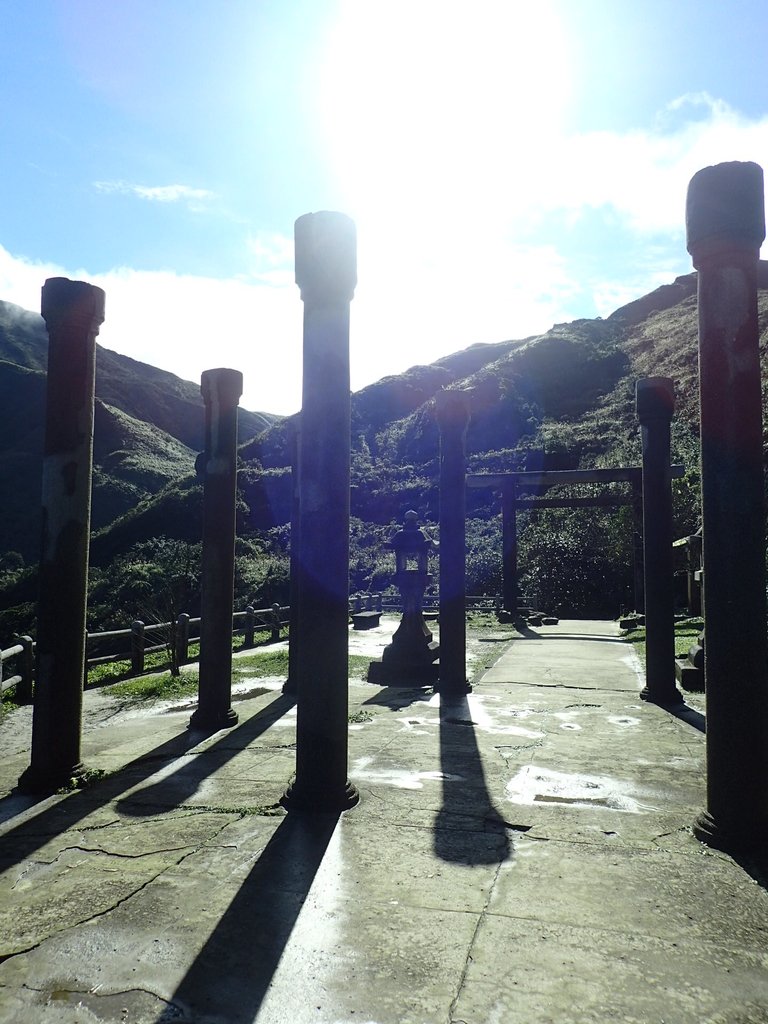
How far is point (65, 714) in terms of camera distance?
4594 mm

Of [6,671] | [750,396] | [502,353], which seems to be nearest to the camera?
[750,396]

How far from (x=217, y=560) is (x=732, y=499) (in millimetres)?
4333

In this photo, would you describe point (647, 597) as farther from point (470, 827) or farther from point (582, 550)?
point (582, 550)

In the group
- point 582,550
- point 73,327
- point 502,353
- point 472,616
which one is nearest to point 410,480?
point 582,550

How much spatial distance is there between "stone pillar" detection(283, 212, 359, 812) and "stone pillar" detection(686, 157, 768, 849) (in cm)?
194

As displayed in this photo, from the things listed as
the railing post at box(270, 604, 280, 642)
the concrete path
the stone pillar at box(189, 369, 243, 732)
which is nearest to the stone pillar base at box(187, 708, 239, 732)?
the stone pillar at box(189, 369, 243, 732)

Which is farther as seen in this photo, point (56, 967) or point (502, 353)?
point (502, 353)

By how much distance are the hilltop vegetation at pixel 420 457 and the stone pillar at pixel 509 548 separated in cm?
700

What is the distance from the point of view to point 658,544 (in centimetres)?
748

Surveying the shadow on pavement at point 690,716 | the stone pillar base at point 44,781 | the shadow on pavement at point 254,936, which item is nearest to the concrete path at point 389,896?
the shadow on pavement at point 254,936

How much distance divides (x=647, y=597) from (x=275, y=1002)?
623 centimetres

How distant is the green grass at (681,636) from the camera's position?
424 inches

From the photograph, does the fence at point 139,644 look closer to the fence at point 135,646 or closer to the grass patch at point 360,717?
the fence at point 135,646

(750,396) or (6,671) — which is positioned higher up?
(750,396)
